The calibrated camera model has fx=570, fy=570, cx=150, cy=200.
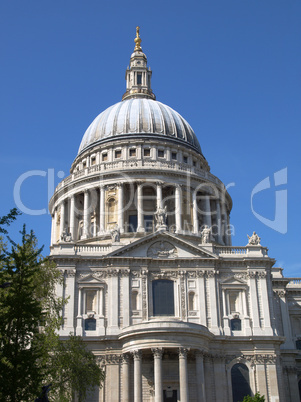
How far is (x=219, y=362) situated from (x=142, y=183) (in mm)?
26004

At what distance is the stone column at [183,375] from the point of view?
45656mm

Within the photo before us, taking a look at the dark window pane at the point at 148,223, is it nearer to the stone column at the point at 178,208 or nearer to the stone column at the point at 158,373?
the stone column at the point at 178,208

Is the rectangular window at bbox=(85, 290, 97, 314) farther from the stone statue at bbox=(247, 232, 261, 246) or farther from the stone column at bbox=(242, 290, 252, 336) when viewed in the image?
the stone statue at bbox=(247, 232, 261, 246)

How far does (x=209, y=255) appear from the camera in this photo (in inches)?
2151

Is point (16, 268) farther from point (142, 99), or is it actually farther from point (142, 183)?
point (142, 99)

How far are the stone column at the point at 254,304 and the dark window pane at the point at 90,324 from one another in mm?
14702

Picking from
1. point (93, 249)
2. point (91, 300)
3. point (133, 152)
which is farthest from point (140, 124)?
point (91, 300)

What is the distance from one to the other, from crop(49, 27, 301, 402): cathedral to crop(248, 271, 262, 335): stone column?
0.09 metres

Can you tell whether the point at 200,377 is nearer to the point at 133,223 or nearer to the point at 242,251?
the point at 242,251

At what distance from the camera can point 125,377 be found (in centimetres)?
4856

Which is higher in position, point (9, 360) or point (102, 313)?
point (102, 313)

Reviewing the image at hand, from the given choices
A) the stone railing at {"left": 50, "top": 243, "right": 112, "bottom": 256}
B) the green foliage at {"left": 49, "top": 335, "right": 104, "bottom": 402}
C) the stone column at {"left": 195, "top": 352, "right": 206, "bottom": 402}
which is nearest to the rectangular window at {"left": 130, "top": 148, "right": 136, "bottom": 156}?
the stone railing at {"left": 50, "top": 243, "right": 112, "bottom": 256}

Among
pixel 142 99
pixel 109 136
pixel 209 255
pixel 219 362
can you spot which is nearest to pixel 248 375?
pixel 219 362

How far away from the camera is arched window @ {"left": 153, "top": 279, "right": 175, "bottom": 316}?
52.8m
